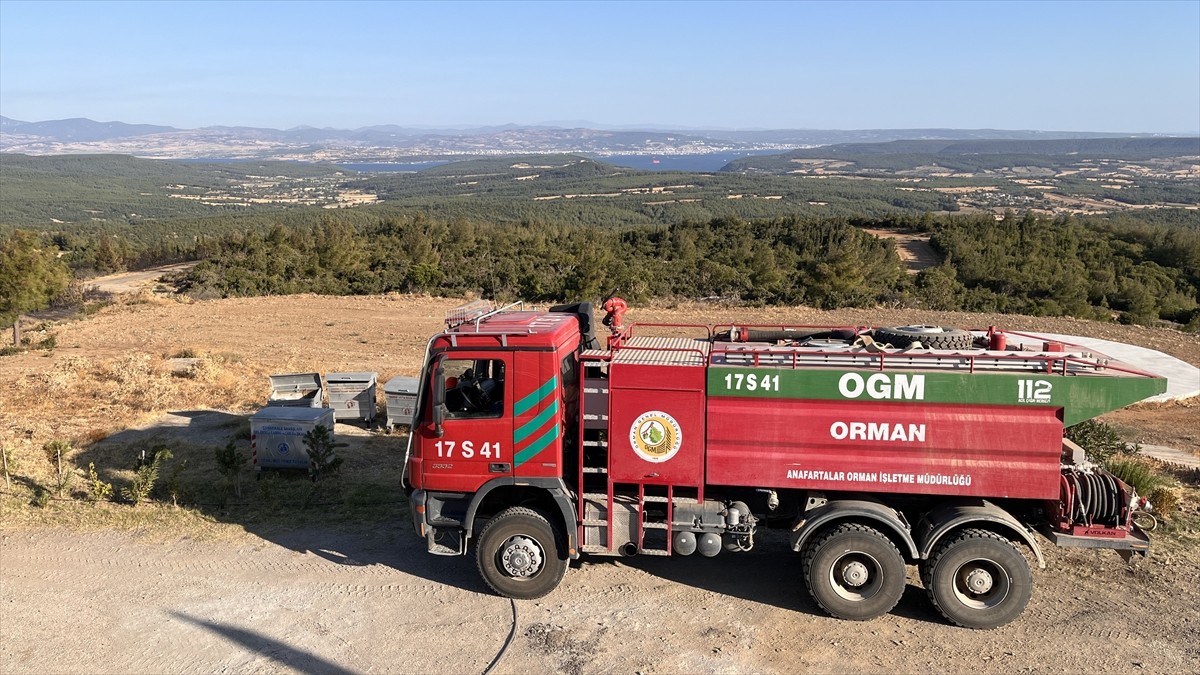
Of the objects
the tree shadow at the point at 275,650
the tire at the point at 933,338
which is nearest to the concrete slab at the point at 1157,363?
the tire at the point at 933,338

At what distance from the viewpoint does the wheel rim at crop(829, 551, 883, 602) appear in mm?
7766

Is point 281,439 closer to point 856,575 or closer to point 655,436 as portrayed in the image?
point 655,436

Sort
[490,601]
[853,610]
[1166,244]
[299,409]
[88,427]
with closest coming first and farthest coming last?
[853,610] < [490,601] < [299,409] < [88,427] < [1166,244]

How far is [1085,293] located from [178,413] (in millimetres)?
36135

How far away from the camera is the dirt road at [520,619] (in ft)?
23.6

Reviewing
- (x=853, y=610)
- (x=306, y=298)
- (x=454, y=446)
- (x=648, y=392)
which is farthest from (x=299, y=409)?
(x=306, y=298)

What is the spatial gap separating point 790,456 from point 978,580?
84.5 inches

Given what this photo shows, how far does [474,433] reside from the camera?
8.08 metres

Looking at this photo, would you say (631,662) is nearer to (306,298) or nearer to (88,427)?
(88,427)

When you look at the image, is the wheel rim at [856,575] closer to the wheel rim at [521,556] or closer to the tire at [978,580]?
the tire at [978,580]

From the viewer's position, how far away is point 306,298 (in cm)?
3469

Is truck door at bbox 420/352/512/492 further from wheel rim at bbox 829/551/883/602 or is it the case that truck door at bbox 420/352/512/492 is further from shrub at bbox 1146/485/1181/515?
shrub at bbox 1146/485/1181/515

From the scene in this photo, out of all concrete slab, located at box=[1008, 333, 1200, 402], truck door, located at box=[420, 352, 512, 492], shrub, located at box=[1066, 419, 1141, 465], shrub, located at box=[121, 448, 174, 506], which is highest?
truck door, located at box=[420, 352, 512, 492]

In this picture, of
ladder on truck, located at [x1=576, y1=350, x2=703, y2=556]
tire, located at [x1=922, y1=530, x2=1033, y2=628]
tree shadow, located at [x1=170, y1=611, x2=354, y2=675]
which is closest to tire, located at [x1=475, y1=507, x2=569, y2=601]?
ladder on truck, located at [x1=576, y1=350, x2=703, y2=556]
